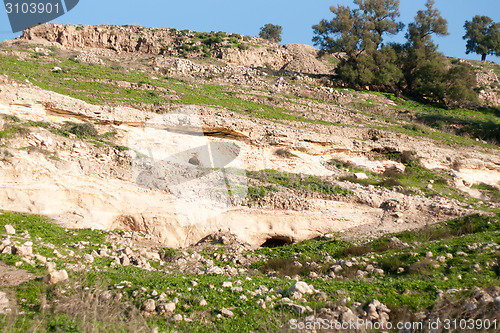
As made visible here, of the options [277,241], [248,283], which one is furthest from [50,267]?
[277,241]

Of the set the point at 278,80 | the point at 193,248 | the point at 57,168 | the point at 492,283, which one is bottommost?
the point at 193,248

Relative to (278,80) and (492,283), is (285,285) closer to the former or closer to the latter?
(492,283)

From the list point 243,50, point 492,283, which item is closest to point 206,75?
point 243,50

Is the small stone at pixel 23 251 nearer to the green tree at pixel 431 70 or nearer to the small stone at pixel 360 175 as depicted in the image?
the small stone at pixel 360 175

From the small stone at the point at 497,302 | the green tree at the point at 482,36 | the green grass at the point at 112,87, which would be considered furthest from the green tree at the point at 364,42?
the small stone at the point at 497,302

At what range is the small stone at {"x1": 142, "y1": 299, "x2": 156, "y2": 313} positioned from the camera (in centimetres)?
682

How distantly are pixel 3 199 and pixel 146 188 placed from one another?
13.6 ft

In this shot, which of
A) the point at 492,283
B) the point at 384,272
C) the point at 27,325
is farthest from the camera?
the point at 384,272

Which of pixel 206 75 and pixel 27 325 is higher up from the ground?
pixel 206 75

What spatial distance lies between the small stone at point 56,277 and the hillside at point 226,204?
21cm

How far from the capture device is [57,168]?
1270 centimetres

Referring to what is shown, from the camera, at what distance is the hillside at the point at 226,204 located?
7195 millimetres

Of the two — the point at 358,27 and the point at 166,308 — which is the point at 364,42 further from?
the point at 166,308

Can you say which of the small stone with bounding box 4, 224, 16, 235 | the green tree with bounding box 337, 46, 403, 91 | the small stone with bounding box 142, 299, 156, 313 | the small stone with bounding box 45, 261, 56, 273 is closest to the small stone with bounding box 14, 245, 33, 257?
the small stone with bounding box 45, 261, 56, 273
